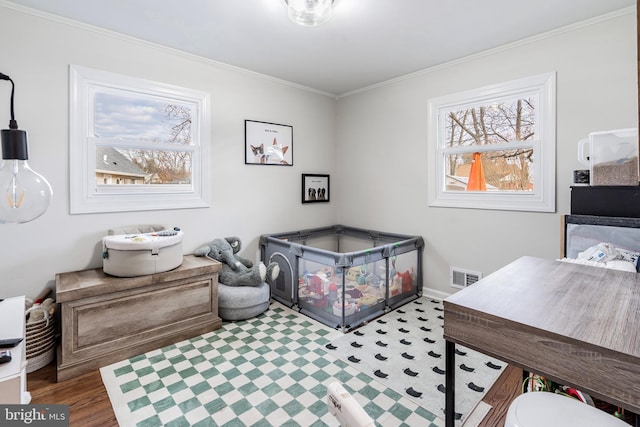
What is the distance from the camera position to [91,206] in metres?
2.52

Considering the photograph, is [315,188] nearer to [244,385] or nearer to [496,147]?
[496,147]

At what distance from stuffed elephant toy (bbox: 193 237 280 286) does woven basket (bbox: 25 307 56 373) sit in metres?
1.13

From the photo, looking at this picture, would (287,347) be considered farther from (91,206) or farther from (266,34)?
(266,34)

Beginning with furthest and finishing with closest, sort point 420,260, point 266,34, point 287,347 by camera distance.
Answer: point 420,260 < point 266,34 < point 287,347

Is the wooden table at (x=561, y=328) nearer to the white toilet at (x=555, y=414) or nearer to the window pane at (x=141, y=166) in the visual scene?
the white toilet at (x=555, y=414)

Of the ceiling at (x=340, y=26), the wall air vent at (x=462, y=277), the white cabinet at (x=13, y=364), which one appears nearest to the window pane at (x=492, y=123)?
the ceiling at (x=340, y=26)

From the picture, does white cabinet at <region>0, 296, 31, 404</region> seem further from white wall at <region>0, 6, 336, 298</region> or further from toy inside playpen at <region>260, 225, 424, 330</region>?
toy inside playpen at <region>260, 225, 424, 330</region>

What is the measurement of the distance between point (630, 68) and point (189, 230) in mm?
3668

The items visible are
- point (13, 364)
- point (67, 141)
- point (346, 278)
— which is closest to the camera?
point (13, 364)

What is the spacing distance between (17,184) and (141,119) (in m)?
1.86

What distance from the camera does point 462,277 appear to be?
3.17m

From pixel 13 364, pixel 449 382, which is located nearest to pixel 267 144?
pixel 13 364

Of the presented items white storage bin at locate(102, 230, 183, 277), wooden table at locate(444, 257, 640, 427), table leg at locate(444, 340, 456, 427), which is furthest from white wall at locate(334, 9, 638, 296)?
white storage bin at locate(102, 230, 183, 277)

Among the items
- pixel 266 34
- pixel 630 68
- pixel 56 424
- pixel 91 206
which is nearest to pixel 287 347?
pixel 56 424
